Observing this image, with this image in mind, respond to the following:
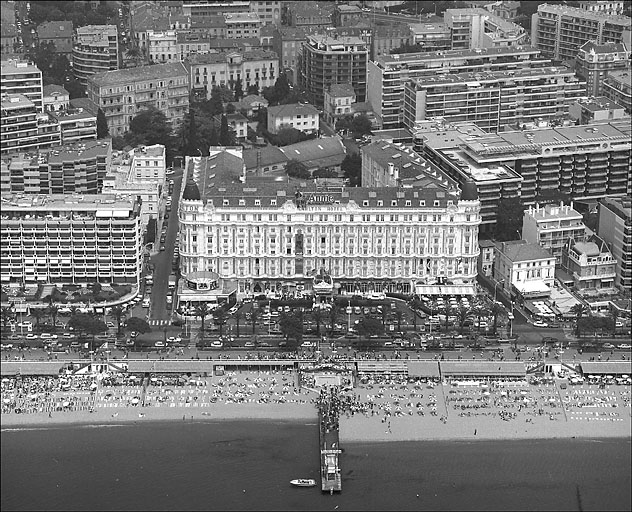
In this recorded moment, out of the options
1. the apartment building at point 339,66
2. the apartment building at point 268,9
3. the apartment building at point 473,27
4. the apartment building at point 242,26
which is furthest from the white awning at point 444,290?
the apartment building at point 268,9

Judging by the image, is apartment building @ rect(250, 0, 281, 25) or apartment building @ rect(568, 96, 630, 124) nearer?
apartment building @ rect(568, 96, 630, 124)

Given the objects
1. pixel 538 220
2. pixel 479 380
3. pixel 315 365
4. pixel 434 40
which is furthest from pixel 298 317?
pixel 434 40

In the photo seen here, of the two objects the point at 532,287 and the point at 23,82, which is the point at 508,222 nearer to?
the point at 532,287

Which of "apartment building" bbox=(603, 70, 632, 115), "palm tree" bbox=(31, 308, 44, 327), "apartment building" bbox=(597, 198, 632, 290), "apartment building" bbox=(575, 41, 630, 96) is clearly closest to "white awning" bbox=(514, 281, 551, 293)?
"apartment building" bbox=(597, 198, 632, 290)

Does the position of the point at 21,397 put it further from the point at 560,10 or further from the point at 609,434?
the point at 560,10

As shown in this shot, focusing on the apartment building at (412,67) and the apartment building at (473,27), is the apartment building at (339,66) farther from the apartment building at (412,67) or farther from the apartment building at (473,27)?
the apartment building at (473,27)

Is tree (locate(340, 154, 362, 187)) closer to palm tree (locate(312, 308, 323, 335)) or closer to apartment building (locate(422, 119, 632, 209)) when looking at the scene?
apartment building (locate(422, 119, 632, 209))
